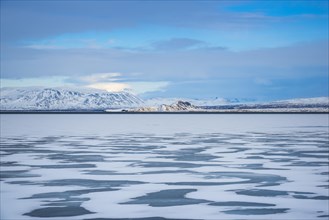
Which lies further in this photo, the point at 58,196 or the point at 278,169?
the point at 278,169

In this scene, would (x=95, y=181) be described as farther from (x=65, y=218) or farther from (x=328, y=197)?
(x=328, y=197)

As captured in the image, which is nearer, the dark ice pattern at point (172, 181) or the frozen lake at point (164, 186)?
the frozen lake at point (164, 186)

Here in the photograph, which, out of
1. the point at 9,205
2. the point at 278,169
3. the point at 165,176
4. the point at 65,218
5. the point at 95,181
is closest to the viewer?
the point at 65,218

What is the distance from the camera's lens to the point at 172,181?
12336 millimetres

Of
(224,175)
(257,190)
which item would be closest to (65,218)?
(257,190)

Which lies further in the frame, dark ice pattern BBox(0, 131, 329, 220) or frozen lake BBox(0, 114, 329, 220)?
dark ice pattern BBox(0, 131, 329, 220)

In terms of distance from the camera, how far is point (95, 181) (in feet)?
40.4

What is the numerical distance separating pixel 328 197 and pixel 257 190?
1486 millimetres

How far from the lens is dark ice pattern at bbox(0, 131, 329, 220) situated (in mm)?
9266

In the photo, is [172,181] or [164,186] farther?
[172,181]

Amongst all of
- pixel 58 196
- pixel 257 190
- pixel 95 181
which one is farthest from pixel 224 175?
pixel 58 196

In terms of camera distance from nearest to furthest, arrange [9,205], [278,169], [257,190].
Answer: [9,205]
[257,190]
[278,169]

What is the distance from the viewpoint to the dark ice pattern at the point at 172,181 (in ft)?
30.4

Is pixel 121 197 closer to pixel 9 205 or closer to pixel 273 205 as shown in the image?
pixel 9 205
